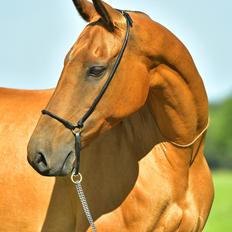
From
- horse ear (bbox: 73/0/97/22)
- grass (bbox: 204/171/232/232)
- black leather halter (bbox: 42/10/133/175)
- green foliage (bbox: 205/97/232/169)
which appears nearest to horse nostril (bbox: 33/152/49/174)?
black leather halter (bbox: 42/10/133/175)

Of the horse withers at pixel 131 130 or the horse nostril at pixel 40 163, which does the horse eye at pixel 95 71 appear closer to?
the horse withers at pixel 131 130

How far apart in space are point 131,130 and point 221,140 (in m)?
86.2

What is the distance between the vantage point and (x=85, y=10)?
503 cm

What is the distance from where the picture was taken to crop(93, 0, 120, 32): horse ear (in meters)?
4.64

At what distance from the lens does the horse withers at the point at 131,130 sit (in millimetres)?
4617

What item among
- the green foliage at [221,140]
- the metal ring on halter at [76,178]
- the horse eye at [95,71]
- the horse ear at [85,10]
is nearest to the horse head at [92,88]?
the horse eye at [95,71]

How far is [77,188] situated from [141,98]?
89 centimetres

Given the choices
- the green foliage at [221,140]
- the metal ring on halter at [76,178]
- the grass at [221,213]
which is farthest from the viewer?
the green foliage at [221,140]

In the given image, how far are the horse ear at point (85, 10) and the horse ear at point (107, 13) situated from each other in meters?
0.25

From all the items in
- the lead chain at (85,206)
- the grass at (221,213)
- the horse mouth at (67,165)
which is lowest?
the grass at (221,213)

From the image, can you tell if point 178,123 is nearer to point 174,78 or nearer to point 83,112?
point 174,78

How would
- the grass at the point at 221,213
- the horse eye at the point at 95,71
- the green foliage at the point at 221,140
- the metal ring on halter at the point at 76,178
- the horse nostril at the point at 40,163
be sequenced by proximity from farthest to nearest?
1. the green foliage at the point at 221,140
2. the grass at the point at 221,213
3. the metal ring on halter at the point at 76,178
4. the horse eye at the point at 95,71
5. the horse nostril at the point at 40,163

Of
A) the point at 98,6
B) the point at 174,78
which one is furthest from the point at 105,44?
the point at 174,78

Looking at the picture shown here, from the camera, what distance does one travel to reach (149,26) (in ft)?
16.4
